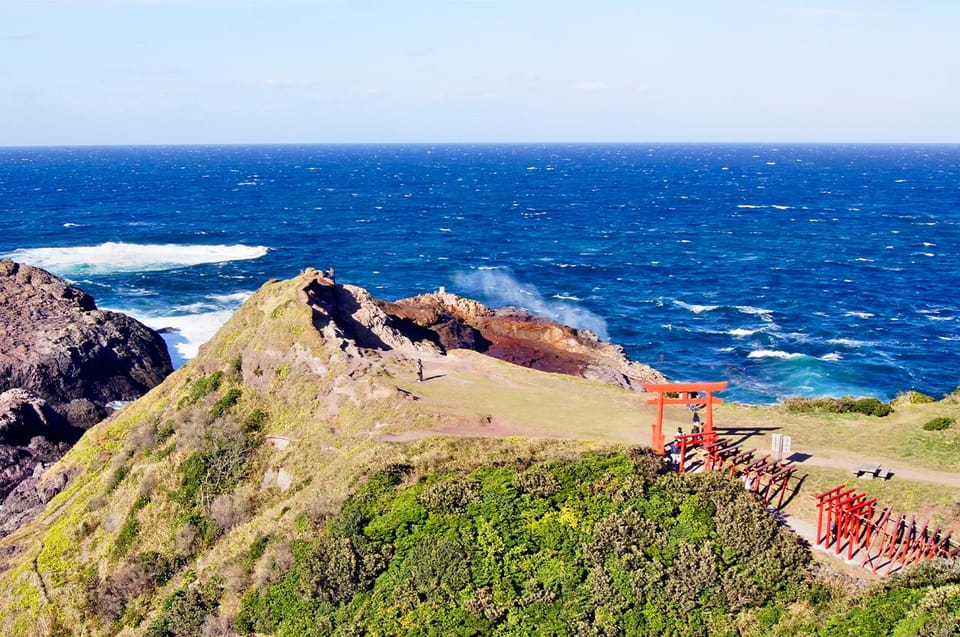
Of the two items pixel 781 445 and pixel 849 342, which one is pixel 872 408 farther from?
pixel 849 342

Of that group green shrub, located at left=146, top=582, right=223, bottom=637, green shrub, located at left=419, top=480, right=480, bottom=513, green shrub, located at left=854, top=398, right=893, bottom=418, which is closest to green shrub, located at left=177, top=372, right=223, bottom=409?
green shrub, located at left=146, top=582, right=223, bottom=637

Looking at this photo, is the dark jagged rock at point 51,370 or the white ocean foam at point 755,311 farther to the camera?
the white ocean foam at point 755,311

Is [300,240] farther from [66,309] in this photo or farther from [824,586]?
[824,586]

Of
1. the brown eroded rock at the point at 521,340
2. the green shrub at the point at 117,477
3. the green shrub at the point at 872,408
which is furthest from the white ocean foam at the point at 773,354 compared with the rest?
the green shrub at the point at 117,477

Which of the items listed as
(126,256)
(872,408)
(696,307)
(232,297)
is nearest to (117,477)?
(872,408)

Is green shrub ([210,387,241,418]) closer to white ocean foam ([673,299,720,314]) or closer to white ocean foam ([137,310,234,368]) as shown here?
white ocean foam ([137,310,234,368])

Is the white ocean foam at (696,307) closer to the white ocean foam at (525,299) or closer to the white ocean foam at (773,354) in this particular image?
the white ocean foam at (525,299)
